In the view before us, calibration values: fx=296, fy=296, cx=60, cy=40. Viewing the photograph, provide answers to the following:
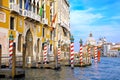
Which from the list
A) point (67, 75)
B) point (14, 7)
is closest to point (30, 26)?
point (14, 7)

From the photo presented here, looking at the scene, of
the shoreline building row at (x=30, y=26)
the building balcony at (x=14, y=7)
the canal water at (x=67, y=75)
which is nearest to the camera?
the canal water at (x=67, y=75)

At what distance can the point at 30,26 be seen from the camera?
29.5 meters

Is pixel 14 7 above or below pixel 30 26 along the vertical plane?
above

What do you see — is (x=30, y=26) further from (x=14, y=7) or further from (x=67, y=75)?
(x=67, y=75)

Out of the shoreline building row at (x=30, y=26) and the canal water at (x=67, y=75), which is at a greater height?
the shoreline building row at (x=30, y=26)

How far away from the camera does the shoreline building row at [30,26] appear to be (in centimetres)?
2383

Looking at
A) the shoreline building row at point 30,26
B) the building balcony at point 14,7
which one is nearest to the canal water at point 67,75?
the shoreline building row at point 30,26

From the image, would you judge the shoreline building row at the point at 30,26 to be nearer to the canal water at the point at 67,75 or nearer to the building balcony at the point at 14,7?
the building balcony at the point at 14,7

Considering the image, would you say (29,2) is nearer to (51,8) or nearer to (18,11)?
(18,11)

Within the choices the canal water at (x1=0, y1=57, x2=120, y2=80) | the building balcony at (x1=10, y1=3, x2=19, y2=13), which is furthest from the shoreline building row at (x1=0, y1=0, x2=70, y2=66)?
the canal water at (x1=0, y1=57, x2=120, y2=80)

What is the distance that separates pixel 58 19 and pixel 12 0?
15568 millimetres

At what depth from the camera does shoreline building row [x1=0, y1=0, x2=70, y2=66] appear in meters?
23.8

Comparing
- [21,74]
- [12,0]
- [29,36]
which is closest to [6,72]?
[21,74]

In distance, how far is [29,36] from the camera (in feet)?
97.6
